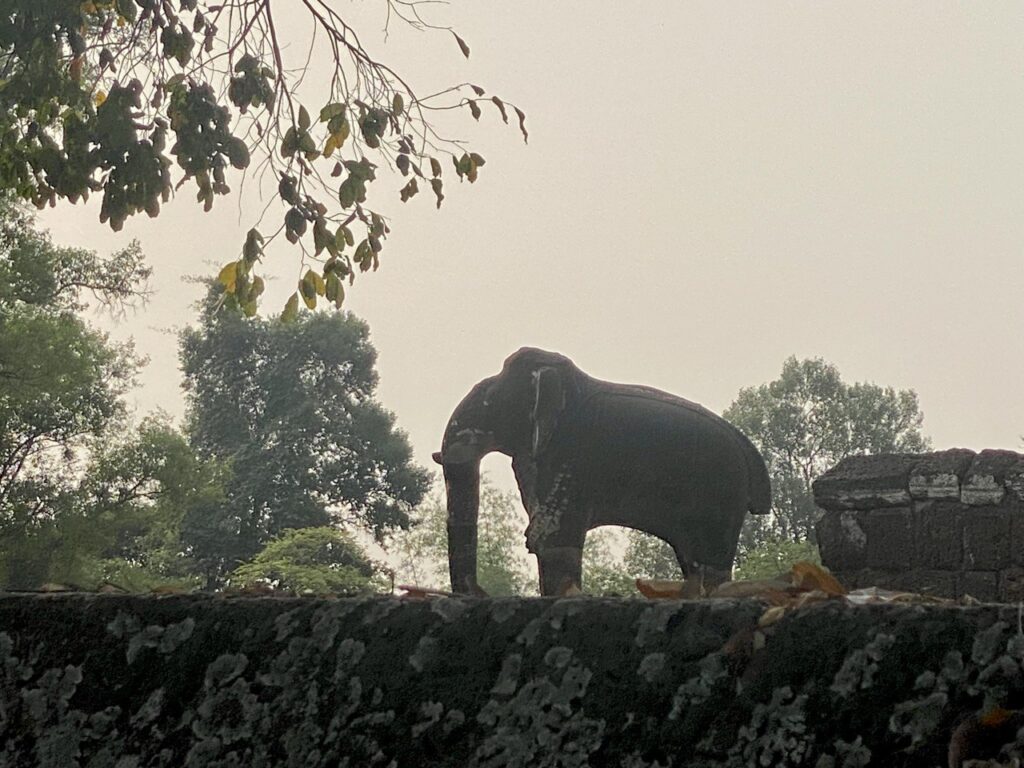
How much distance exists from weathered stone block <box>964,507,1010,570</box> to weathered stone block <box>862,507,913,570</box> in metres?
0.31

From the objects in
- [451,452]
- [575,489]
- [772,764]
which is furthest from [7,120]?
[772,764]

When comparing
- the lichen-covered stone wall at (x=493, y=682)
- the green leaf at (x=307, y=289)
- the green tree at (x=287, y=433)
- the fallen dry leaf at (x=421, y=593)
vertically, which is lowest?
the lichen-covered stone wall at (x=493, y=682)

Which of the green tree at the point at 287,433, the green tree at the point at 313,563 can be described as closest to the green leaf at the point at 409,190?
the green tree at the point at 313,563

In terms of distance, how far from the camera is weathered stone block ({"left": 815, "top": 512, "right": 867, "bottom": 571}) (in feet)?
23.0

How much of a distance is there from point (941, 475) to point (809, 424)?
39052 millimetres

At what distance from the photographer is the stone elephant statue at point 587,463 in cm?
793

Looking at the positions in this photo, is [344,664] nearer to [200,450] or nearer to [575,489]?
[575,489]

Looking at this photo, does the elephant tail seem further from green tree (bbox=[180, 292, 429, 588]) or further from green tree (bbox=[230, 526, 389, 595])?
green tree (bbox=[180, 292, 429, 588])

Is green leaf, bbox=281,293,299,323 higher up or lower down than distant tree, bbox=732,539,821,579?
lower down

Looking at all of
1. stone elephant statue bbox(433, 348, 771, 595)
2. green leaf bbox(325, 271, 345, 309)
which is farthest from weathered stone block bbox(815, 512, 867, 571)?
green leaf bbox(325, 271, 345, 309)

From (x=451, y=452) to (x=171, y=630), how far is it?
6562 millimetres

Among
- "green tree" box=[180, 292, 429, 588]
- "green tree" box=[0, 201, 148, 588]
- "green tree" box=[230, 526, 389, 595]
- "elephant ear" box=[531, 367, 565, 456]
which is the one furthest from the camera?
"green tree" box=[180, 292, 429, 588]

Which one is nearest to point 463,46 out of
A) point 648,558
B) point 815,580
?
point 815,580

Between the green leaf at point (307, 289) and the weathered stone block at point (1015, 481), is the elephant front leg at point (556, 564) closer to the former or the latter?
the green leaf at point (307, 289)
